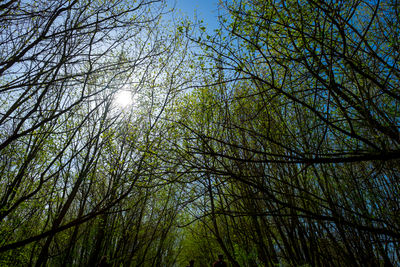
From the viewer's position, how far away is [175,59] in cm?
523

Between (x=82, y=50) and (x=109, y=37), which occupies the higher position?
(x=109, y=37)

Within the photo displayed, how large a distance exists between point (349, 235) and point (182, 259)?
22.4 meters

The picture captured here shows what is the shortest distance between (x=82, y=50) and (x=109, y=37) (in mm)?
304

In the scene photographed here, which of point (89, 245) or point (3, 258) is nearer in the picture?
point (3, 258)

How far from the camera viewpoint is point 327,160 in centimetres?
135

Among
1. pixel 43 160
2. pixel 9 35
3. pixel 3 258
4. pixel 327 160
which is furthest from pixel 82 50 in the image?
pixel 3 258

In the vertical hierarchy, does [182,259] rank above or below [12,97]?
below

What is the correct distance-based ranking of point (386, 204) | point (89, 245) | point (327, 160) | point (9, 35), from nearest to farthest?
point (327, 160) < point (9, 35) < point (386, 204) < point (89, 245)

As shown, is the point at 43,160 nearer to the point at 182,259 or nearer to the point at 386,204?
the point at 386,204

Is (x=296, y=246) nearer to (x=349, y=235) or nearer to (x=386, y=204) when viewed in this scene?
(x=349, y=235)


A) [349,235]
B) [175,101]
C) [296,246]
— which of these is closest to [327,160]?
[349,235]

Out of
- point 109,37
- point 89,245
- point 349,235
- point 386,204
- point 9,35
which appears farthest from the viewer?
point 89,245

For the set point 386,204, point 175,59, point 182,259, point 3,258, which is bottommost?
point 182,259

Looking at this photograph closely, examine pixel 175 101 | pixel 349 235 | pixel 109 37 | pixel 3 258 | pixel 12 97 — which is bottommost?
pixel 3 258
